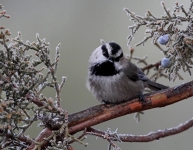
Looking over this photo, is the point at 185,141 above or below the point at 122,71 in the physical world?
below

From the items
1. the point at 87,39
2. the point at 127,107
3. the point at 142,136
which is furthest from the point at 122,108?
the point at 87,39

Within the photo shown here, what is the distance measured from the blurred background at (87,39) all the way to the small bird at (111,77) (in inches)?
53.2

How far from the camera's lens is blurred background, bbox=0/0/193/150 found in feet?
13.4

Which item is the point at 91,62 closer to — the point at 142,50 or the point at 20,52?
the point at 20,52

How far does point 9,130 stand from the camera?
160 centimetres

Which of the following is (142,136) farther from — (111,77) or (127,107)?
(111,77)

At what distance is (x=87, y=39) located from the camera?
180 inches

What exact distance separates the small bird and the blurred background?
1351 millimetres

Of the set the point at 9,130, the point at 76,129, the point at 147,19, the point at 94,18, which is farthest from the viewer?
the point at 94,18

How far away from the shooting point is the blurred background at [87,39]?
13.4 ft

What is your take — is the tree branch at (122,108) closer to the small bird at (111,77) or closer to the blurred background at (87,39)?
the small bird at (111,77)

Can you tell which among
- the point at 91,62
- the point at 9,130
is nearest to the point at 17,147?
the point at 9,130

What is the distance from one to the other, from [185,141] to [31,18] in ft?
8.03

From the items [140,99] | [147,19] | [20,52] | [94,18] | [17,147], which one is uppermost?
[94,18]
